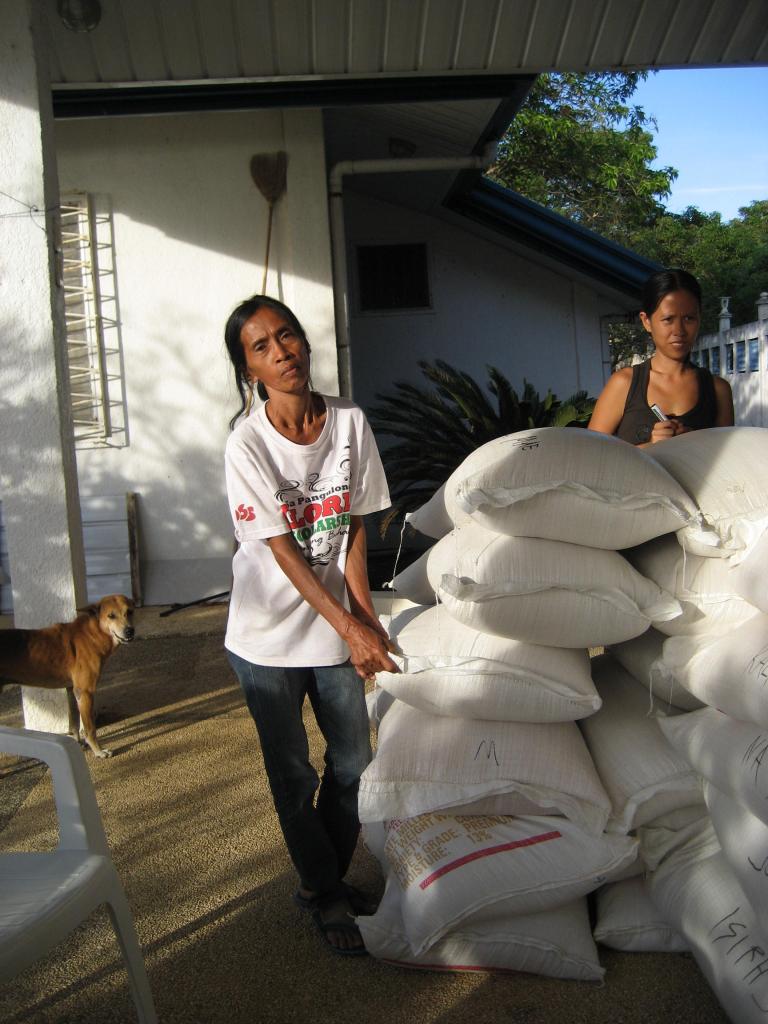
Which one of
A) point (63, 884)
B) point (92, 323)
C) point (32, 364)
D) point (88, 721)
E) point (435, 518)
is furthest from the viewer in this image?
point (92, 323)

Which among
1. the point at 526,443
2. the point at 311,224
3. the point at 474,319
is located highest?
the point at 311,224

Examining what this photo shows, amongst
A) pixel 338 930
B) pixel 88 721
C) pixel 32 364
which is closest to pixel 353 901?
pixel 338 930

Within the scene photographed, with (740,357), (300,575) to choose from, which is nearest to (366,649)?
(300,575)

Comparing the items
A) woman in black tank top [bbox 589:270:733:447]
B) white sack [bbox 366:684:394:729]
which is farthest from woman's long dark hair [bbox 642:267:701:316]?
white sack [bbox 366:684:394:729]

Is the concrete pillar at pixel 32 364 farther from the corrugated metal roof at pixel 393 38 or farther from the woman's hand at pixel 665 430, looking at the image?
the woman's hand at pixel 665 430

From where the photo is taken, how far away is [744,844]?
214 centimetres

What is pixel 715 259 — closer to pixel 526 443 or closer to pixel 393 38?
pixel 393 38

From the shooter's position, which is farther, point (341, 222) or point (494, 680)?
point (341, 222)

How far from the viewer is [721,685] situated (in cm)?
221

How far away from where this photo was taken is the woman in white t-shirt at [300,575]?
8.00 feet

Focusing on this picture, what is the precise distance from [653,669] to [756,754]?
1.60ft

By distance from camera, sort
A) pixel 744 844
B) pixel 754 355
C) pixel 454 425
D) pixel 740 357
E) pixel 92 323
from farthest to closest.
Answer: pixel 740 357 → pixel 754 355 → pixel 454 425 → pixel 92 323 → pixel 744 844

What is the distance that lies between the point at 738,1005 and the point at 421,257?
818 centimetres

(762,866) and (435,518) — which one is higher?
(435,518)
